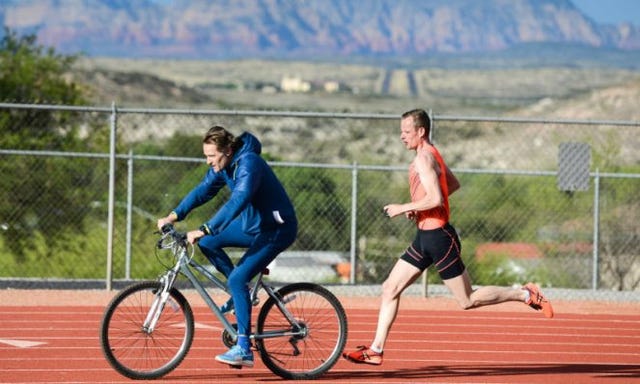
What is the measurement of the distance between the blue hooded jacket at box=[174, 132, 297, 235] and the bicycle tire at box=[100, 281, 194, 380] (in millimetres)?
615

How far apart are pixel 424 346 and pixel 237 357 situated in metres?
3.01

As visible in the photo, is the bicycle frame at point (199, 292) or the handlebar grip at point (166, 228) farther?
the bicycle frame at point (199, 292)

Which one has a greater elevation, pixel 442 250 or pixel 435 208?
Result: pixel 435 208

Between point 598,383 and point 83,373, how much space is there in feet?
11.8

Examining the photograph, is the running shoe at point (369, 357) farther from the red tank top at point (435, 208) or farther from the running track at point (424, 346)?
the red tank top at point (435, 208)

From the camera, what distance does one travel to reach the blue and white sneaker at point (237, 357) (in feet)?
33.6

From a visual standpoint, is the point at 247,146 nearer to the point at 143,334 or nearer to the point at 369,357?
the point at 143,334

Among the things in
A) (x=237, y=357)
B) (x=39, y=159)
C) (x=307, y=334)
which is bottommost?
(x=237, y=357)

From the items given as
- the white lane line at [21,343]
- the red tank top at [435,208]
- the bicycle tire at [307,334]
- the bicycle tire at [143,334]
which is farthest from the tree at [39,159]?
the red tank top at [435,208]

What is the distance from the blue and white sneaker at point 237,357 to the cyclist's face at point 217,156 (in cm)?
122

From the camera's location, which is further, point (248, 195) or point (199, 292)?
point (199, 292)

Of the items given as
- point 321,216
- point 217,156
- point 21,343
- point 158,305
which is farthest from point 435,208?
point 321,216

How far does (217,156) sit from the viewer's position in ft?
33.4

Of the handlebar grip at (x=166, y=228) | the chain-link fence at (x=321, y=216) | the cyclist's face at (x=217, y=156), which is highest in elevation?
the chain-link fence at (x=321, y=216)
